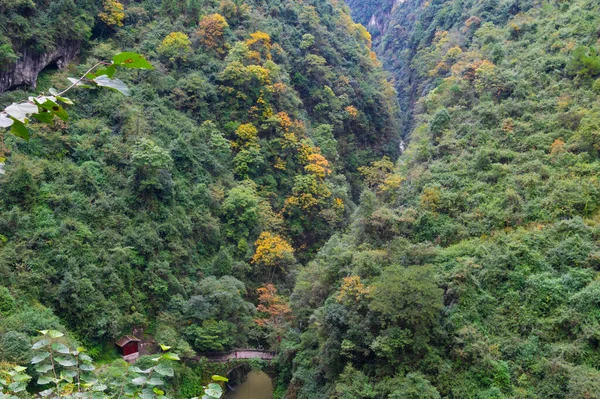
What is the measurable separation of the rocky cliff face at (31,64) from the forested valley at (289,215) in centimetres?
7

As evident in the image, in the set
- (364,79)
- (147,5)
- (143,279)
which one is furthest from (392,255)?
(364,79)

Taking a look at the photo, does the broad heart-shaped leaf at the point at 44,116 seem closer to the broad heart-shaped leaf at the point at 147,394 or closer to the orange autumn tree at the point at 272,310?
the broad heart-shaped leaf at the point at 147,394

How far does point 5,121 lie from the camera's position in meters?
1.23

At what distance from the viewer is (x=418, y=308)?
1003 cm

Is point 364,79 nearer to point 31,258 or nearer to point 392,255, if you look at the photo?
point 392,255

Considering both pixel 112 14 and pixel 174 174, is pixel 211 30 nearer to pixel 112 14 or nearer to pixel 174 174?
pixel 112 14

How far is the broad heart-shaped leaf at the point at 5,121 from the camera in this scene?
1.22 meters

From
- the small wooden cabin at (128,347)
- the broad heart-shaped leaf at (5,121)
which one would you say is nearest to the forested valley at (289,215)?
the small wooden cabin at (128,347)

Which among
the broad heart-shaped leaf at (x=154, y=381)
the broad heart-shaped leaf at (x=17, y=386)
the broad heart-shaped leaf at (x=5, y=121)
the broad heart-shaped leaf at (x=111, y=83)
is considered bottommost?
the broad heart-shaped leaf at (x=17, y=386)

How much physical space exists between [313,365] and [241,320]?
129 inches

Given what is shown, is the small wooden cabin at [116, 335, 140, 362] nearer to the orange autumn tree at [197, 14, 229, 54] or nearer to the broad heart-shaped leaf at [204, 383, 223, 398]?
the broad heart-shaped leaf at [204, 383, 223, 398]

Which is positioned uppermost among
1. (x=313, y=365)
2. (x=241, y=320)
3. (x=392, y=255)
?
(x=392, y=255)

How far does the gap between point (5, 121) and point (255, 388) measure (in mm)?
15738

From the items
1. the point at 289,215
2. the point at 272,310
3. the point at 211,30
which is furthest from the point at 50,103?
the point at 211,30
